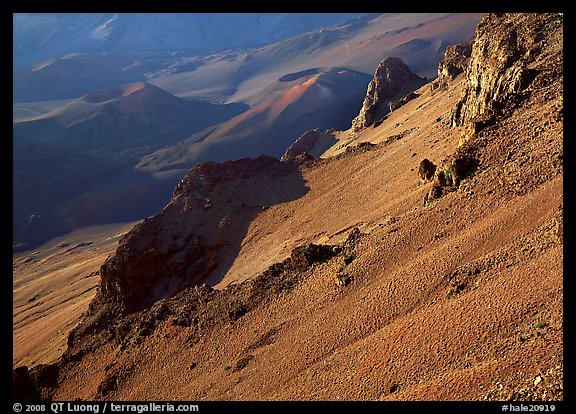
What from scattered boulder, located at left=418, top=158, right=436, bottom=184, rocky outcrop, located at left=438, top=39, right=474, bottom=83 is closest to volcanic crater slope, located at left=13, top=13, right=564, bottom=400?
scattered boulder, located at left=418, top=158, right=436, bottom=184

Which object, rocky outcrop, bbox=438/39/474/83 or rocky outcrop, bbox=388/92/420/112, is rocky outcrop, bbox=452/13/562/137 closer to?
rocky outcrop, bbox=438/39/474/83

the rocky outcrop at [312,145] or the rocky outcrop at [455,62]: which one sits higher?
the rocky outcrop at [455,62]

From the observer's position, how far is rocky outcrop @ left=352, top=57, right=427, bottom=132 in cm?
5425

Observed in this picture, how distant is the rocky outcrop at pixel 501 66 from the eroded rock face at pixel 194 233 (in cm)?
1215

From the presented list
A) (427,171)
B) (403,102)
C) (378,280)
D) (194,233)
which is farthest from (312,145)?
(378,280)

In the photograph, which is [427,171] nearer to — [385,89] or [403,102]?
[403,102]

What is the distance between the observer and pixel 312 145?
5962cm

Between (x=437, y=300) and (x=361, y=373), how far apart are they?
3.45 meters

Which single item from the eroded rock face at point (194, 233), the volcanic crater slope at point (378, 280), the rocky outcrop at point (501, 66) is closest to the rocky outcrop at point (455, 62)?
the rocky outcrop at point (501, 66)

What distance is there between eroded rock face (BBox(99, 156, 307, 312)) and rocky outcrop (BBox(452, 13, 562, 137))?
12150 millimetres

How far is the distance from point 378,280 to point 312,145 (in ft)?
147

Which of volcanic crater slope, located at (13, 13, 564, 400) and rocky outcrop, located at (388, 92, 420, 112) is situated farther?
rocky outcrop, located at (388, 92, 420, 112)

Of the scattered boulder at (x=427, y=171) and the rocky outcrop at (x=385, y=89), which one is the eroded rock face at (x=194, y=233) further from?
the rocky outcrop at (x=385, y=89)

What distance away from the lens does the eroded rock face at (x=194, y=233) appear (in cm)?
2605
